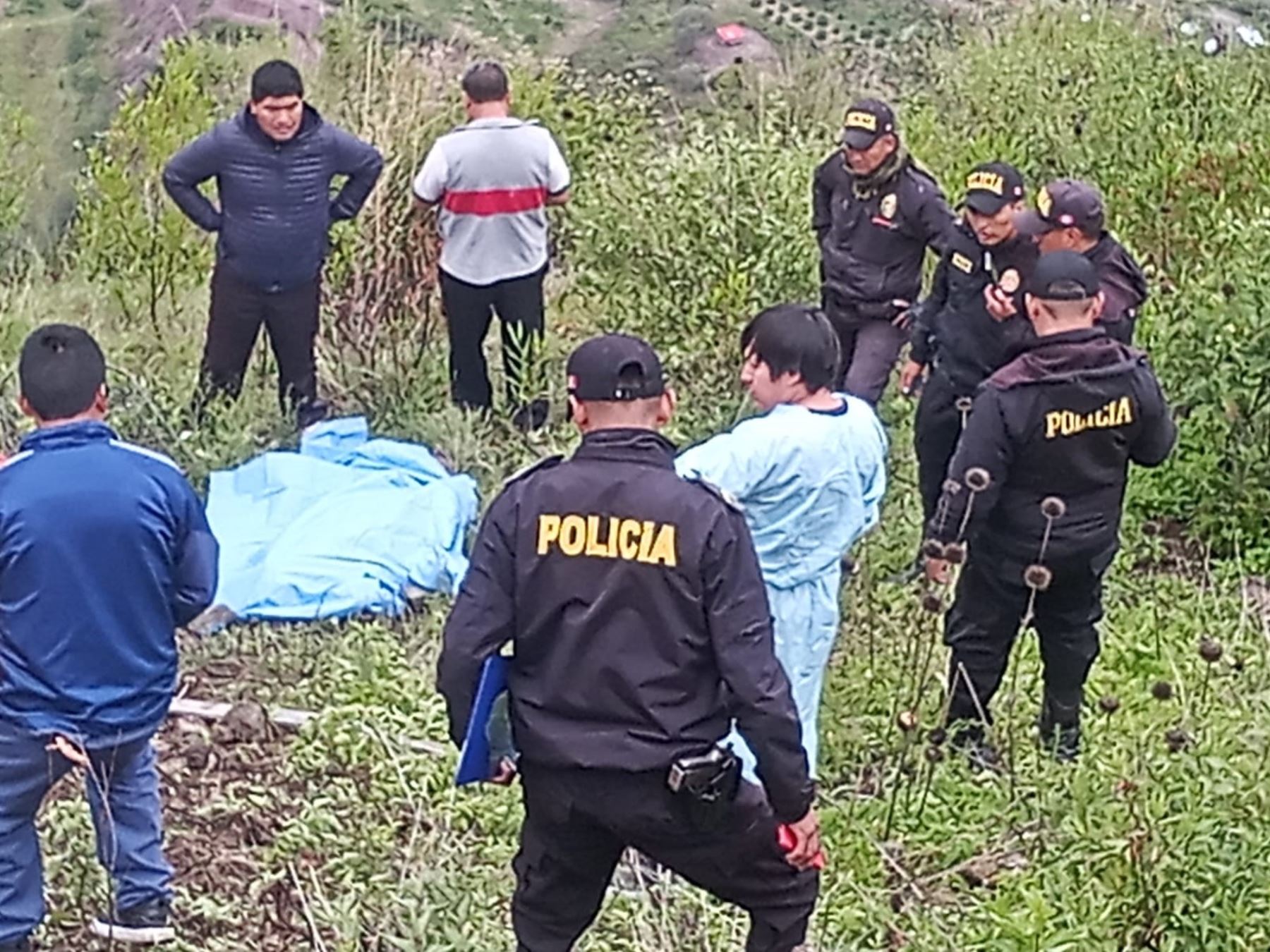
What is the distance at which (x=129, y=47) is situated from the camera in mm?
34562

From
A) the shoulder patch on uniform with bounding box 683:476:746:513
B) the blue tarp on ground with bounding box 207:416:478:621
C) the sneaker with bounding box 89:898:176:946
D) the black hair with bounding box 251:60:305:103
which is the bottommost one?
the blue tarp on ground with bounding box 207:416:478:621

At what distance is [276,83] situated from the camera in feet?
22.3

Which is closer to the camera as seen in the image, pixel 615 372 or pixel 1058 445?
pixel 615 372

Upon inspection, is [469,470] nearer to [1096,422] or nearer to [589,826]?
[1096,422]

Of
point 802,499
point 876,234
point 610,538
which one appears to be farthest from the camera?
point 876,234

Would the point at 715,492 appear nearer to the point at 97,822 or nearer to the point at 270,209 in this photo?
the point at 97,822

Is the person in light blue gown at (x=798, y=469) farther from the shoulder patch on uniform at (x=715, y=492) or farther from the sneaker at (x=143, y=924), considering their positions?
the sneaker at (x=143, y=924)

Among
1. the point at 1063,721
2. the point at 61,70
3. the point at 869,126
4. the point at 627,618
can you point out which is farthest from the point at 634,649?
the point at 61,70

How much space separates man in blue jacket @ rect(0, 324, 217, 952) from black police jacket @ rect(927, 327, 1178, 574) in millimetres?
1801

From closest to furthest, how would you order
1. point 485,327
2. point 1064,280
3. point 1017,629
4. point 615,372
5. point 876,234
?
point 615,372 < point 1064,280 < point 1017,629 < point 876,234 < point 485,327

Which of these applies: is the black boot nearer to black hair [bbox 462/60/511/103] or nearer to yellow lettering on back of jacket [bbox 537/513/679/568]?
yellow lettering on back of jacket [bbox 537/513/679/568]

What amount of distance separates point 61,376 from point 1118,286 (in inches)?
120

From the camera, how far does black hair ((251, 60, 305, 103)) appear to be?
681 centimetres

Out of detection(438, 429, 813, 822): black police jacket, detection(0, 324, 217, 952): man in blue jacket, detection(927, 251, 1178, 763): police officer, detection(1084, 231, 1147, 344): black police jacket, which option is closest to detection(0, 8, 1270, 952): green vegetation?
detection(927, 251, 1178, 763): police officer
